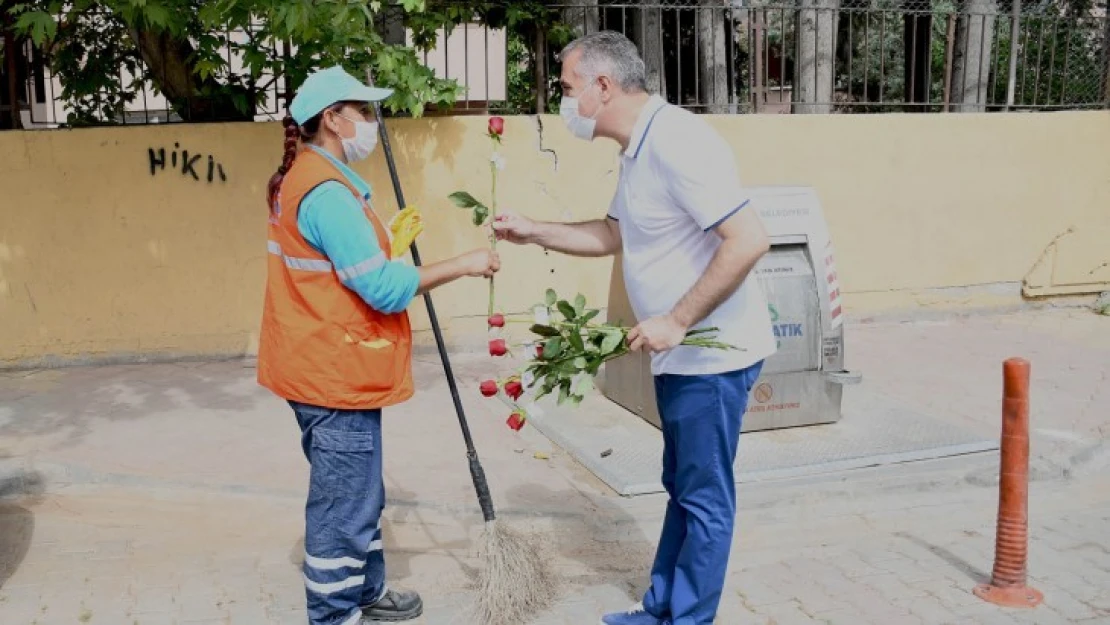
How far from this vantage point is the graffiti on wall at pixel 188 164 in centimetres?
747

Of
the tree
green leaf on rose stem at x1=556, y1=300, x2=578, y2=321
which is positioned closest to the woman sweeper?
green leaf on rose stem at x1=556, y1=300, x2=578, y2=321

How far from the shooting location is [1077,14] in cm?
1053

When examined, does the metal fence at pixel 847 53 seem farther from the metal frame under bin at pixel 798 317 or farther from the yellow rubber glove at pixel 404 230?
the yellow rubber glove at pixel 404 230

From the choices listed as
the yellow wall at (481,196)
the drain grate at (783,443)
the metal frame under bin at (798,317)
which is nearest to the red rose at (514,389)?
the drain grate at (783,443)

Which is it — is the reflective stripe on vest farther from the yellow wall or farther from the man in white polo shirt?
the yellow wall

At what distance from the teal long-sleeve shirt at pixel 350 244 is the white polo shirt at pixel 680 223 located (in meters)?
0.76

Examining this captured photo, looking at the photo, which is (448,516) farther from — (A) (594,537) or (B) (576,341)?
(B) (576,341)

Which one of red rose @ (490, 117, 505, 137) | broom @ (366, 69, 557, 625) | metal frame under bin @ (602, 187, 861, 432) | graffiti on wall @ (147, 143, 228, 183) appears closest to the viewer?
red rose @ (490, 117, 505, 137)

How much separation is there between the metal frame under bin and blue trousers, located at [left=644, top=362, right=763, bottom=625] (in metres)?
2.40

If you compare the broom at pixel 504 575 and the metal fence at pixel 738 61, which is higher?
the metal fence at pixel 738 61

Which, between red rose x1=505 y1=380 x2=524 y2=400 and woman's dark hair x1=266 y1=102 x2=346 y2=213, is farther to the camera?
red rose x1=505 y1=380 x2=524 y2=400

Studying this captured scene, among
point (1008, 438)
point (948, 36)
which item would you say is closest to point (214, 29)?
point (1008, 438)

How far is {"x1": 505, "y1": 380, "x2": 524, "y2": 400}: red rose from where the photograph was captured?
11.8ft

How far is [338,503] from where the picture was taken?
352 centimetres
